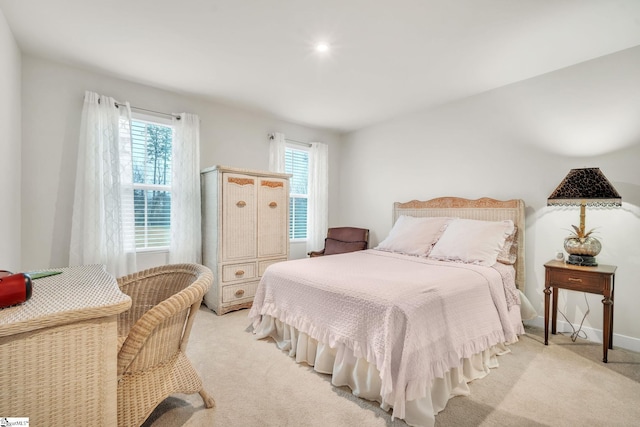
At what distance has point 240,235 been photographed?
338 cm

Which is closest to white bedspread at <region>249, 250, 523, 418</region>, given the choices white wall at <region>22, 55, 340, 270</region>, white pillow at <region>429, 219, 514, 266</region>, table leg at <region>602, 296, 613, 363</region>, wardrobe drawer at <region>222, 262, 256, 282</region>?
white pillow at <region>429, 219, 514, 266</region>

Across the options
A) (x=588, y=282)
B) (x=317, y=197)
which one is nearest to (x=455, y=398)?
(x=588, y=282)

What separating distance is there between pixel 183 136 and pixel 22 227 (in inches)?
65.1

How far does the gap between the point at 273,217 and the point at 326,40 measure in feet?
6.83

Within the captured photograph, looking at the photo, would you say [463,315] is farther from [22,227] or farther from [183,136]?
[22,227]

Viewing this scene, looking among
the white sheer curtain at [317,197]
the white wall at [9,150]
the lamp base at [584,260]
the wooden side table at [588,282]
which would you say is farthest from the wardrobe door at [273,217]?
the lamp base at [584,260]

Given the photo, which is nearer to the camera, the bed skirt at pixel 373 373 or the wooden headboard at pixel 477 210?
the bed skirt at pixel 373 373

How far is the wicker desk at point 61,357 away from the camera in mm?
913

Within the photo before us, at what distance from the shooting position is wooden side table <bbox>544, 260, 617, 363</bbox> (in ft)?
7.13

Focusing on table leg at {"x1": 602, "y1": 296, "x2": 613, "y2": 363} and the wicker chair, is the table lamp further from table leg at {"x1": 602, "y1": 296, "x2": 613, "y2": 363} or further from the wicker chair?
the wicker chair

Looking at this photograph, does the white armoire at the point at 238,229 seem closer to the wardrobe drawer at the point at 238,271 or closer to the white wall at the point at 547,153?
the wardrobe drawer at the point at 238,271

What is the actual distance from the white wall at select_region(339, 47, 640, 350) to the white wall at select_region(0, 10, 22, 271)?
12.9 feet

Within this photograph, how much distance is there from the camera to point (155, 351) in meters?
1.38

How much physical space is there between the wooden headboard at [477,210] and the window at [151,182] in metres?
2.90
